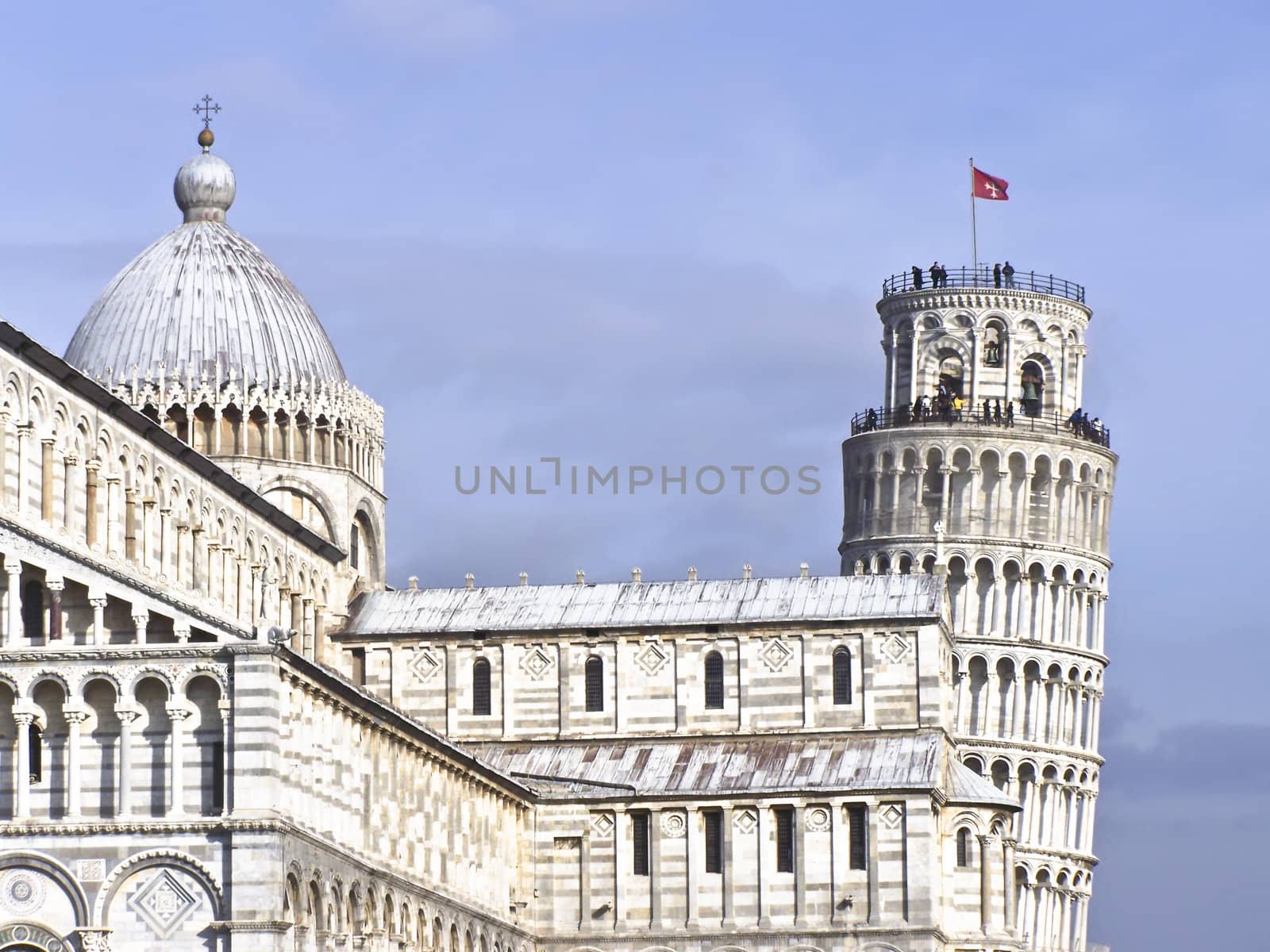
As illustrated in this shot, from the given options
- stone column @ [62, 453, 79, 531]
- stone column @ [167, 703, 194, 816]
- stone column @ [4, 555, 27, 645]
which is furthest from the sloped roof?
stone column @ [167, 703, 194, 816]

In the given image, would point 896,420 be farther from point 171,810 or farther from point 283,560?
point 171,810

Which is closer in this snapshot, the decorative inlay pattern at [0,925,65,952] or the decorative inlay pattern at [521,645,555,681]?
the decorative inlay pattern at [0,925,65,952]

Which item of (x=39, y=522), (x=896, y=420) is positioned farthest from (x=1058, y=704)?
(x=39, y=522)

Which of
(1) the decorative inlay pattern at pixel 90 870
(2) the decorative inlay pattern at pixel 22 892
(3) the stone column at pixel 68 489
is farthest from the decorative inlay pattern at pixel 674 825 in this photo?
(2) the decorative inlay pattern at pixel 22 892

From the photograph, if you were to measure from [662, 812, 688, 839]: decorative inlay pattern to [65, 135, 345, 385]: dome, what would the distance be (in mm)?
18195

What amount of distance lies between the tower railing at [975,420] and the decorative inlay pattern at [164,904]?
63783mm

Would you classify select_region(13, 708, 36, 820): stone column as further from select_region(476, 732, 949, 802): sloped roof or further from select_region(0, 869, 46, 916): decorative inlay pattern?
select_region(476, 732, 949, 802): sloped roof

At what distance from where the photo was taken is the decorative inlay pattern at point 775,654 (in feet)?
325

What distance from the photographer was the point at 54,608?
252ft

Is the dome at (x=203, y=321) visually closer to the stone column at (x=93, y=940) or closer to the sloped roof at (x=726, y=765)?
the sloped roof at (x=726, y=765)

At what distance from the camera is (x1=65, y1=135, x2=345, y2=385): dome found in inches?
4031

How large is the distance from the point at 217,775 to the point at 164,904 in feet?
9.36

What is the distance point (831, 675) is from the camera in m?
98.7

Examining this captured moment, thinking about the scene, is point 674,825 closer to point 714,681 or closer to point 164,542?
point 714,681
